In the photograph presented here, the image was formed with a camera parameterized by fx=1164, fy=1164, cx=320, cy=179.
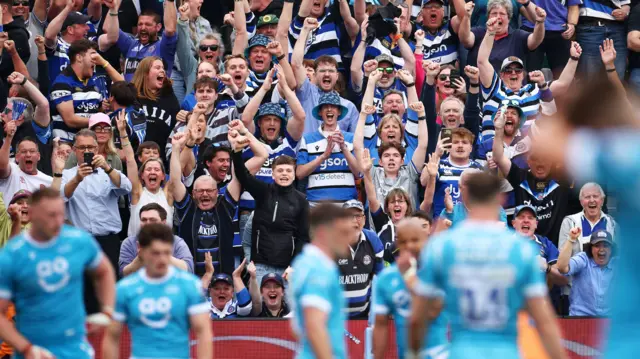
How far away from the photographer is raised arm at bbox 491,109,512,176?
14.4 meters

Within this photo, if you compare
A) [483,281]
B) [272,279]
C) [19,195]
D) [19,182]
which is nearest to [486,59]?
[272,279]

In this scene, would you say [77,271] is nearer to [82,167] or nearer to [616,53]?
[82,167]

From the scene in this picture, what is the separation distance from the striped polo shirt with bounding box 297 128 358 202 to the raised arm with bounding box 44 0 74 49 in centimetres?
447

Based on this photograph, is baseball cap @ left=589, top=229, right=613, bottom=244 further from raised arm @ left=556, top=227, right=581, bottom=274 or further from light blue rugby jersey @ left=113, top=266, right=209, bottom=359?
light blue rugby jersey @ left=113, top=266, right=209, bottom=359

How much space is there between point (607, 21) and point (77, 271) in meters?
11.2

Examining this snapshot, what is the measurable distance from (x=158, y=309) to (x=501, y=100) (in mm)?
8071

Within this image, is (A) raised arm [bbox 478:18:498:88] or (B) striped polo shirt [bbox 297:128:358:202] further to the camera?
(A) raised arm [bbox 478:18:498:88]

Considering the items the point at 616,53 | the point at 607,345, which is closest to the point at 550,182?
the point at 616,53

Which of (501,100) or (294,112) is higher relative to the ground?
(501,100)

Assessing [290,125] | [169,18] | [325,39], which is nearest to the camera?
[290,125]

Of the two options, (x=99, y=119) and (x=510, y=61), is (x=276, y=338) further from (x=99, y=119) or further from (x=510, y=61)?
(x=510, y=61)

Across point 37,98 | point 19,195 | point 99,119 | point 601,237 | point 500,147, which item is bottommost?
point 601,237

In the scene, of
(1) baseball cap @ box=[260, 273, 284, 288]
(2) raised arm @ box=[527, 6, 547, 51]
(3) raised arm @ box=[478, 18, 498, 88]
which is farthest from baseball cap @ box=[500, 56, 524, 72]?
(1) baseball cap @ box=[260, 273, 284, 288]

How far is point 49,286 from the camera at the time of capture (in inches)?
346
